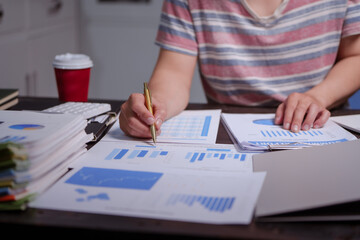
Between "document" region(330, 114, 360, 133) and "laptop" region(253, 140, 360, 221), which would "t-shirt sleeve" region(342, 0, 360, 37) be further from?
"laptop" region(253, 140, 360, 221)

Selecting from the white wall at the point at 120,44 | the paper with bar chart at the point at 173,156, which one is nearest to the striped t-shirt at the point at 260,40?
the paper with bar chart at the point at 173,156

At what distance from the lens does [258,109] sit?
100 centimetres

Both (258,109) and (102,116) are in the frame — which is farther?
(258,109)

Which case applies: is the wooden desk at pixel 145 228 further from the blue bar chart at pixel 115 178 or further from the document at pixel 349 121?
the document at pixel 349 121

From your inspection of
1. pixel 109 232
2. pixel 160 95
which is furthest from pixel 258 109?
pixel 109 232

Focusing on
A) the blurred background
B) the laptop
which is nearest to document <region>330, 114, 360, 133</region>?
the laptop

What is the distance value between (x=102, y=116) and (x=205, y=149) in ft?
0.88

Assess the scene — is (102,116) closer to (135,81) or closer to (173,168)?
(173,168)

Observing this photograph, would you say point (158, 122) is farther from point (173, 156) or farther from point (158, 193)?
point (158, 193)

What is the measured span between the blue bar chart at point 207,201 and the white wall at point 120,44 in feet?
6.88

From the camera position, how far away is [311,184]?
52 cm

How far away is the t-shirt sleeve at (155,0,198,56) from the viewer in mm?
1134

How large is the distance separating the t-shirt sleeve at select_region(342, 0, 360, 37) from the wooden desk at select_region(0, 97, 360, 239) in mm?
737

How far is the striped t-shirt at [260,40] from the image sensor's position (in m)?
1.12
